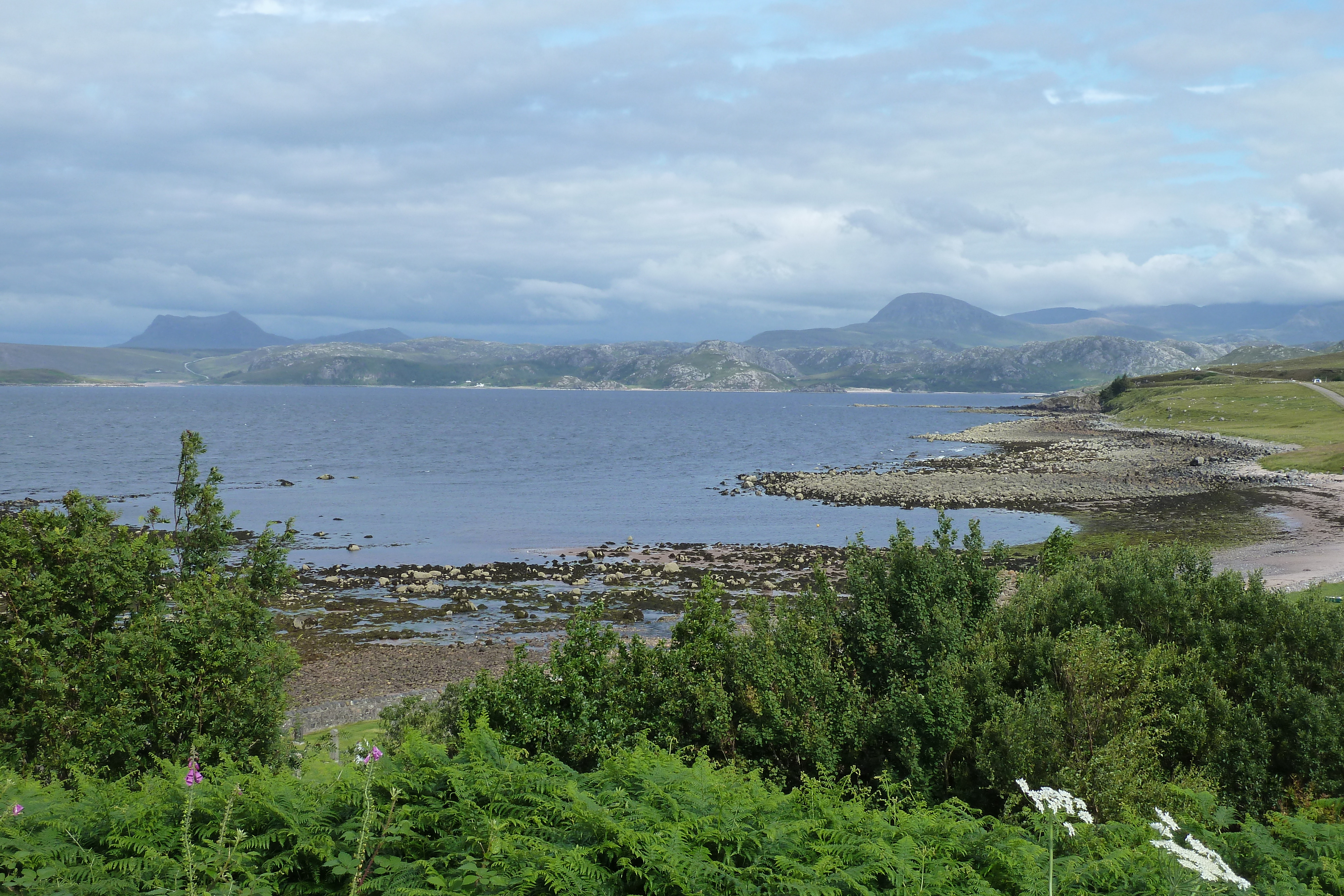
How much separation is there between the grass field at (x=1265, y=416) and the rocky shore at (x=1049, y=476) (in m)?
4.19

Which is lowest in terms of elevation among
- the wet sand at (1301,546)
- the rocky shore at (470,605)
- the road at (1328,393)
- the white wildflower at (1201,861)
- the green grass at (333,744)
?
the rocky shore at (470,605)

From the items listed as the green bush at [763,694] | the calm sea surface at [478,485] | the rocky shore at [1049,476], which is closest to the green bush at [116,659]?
the green bush at [763,694]

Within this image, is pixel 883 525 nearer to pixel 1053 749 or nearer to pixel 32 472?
pixel 1053 749

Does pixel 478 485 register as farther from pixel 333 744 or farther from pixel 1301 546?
pixel 333 744

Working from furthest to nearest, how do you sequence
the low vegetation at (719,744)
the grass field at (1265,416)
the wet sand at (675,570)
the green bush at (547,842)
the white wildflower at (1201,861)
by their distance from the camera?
the grass field at (1265,416) < the wet sand at (675,570) < the low vegetation at (719,744) < the green bush at (547,842) < the white wildflower at (1201,861)

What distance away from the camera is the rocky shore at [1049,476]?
Answer: 79625mm

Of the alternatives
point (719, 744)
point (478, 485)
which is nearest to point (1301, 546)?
point (719, 744)

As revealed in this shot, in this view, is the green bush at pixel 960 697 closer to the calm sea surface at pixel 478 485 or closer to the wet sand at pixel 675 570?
the wet sand at pixel 675 570

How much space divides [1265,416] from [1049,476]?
3032 inches

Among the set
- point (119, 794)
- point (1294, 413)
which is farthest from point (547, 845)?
point (1294, 413)

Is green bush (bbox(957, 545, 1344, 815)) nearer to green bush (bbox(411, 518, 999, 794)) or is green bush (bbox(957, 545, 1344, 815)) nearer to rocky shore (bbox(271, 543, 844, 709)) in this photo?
green bush (bbox(411, 518, 999, 794))

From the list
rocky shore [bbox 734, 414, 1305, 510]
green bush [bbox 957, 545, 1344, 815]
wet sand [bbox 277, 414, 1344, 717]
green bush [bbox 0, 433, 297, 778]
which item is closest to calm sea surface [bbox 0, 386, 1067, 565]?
rocky shore [bbox 734, 414, 1305, 510]

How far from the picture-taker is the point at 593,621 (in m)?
16.6

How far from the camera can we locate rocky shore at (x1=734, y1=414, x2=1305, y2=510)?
3135 inches
